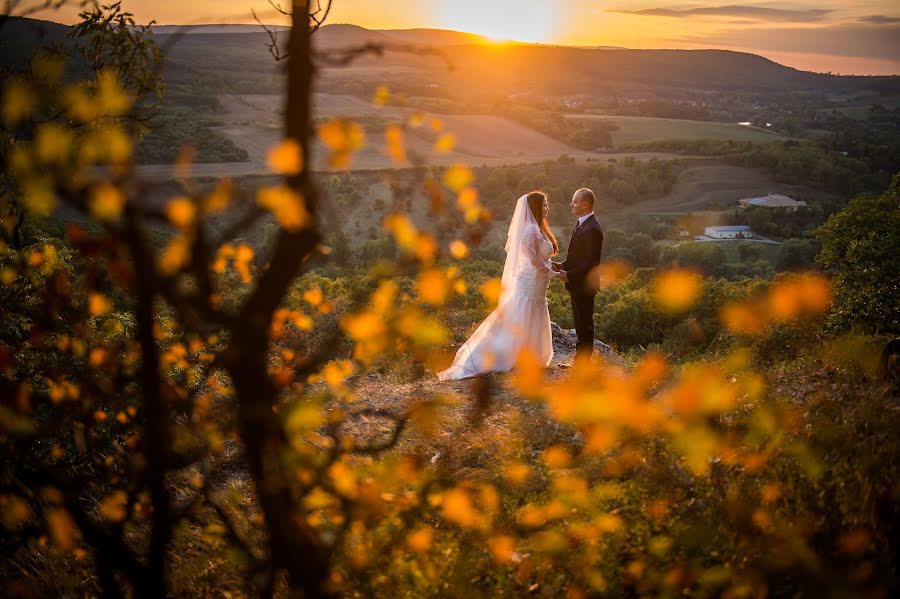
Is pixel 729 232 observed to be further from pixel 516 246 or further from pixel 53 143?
pixel 53 143

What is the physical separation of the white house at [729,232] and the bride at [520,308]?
45.6m

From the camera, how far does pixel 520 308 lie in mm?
7719

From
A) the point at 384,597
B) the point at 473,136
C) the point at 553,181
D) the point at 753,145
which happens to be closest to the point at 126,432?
the point at 384,597

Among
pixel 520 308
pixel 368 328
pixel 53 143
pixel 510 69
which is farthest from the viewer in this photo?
pixel 510 69

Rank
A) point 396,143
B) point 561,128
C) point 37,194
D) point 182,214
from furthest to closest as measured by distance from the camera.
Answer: point 561,128 < point 37,194 < point 396,143 < point 182,214

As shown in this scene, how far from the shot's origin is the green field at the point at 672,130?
92.0m

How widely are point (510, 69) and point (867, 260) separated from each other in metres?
102

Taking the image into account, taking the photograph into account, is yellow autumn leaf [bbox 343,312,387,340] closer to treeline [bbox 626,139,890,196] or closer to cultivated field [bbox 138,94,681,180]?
cultivated field [bbox 138,94,681,180]

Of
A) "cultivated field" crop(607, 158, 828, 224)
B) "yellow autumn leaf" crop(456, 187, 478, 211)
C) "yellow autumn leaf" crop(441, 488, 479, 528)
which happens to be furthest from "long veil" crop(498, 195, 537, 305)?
"cultivated field" crop(607, 158, 828, 224)

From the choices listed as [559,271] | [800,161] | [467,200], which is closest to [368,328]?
[559,271]

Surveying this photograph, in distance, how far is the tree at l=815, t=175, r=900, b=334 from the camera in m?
8.38

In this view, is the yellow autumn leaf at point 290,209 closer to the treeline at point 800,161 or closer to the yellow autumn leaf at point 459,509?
the yellow autumn leaf at point 459,509

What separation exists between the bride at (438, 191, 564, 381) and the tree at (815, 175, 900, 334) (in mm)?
4210

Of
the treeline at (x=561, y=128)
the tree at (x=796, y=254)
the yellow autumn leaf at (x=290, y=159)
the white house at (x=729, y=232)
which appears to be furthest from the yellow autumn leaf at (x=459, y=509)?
the treeline at (x=561, y=128)
